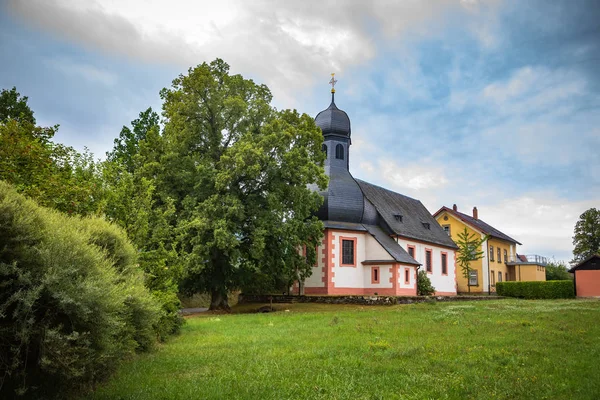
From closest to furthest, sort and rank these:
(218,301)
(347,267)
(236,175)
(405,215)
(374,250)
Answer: (236,175), (218,301), (347,267), (374,250), (405,215)

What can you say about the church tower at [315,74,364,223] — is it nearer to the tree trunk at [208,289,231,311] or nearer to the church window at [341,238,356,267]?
the church window at [341,238,356,267]

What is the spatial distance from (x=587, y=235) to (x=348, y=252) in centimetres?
4494

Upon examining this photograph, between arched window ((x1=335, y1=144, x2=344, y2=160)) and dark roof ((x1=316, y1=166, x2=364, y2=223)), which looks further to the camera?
arched window ((x1=335, y1=144, x2=344, y2=160))

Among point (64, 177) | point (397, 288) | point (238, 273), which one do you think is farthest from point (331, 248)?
point (64, 177)

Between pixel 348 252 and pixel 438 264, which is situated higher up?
pixel 348 252

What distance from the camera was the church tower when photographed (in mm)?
32156

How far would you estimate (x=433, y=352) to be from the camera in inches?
392

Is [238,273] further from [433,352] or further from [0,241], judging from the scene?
[0,241]

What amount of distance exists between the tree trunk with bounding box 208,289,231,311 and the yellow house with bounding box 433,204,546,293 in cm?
2812

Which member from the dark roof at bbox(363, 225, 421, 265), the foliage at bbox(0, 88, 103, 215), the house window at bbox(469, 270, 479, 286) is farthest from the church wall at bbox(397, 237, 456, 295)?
the foliage at bbox(0, 88, 103, 215)

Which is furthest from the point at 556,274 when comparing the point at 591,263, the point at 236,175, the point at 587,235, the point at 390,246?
the point at 236,175

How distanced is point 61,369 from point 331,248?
26.3m

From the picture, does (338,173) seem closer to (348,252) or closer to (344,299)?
(348,252)

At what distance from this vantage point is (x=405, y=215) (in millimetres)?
39375
